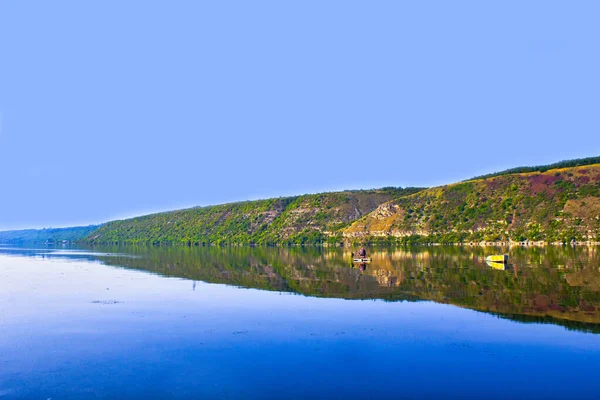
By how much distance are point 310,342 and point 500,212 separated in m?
136

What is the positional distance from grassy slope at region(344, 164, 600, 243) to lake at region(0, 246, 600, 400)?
9450 centimetres

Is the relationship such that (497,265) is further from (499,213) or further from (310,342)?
(499,213)

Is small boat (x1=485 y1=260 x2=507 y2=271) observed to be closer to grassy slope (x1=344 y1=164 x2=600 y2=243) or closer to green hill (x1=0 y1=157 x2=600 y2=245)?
green hill (x1=0 y1=157 x2=600 y2=245)

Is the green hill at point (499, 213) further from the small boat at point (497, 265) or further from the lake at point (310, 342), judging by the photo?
the lake at point (310, 342)

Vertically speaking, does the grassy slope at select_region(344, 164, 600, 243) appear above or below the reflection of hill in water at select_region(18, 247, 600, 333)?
above

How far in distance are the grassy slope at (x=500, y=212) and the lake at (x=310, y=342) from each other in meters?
94.5

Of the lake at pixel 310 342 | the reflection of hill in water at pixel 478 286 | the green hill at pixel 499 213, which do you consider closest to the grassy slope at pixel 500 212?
the green hill at pixel 499 213

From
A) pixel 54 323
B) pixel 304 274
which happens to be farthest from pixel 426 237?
pixel 54 323

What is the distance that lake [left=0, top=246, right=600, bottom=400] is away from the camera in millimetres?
16828

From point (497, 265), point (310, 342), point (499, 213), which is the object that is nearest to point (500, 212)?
point (499, 213)

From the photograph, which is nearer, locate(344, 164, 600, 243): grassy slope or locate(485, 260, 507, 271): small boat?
locate(485, 260, 507, 271): small boat

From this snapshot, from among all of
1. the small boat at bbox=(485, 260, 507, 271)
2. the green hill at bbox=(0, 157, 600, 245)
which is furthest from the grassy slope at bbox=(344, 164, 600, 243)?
the small boat at bbox=(485, 260, 507, 271)

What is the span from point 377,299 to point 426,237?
12198cm

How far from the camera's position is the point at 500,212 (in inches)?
5753
